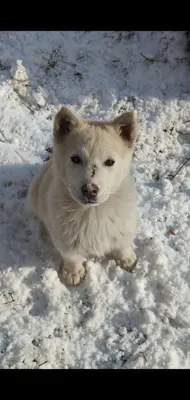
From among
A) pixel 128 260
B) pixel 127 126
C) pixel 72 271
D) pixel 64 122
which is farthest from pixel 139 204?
pixel 64 122

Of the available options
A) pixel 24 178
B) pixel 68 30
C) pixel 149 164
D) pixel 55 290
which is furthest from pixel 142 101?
pixel 55 290

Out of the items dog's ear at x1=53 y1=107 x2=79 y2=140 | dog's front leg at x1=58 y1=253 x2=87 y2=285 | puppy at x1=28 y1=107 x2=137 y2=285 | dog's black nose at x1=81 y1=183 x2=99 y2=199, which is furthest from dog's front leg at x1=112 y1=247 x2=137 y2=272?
dog's ear at x1=53 y1=107 x2=79 y2=140

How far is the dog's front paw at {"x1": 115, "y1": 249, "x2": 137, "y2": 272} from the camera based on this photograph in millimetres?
3867

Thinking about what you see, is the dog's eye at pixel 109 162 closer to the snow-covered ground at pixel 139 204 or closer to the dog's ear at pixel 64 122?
the dog's ear at pixel 64 122

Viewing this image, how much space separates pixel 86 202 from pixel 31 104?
2.49 m

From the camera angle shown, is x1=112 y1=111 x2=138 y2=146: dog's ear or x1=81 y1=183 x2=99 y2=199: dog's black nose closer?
x1=81 y1=183 x2=99 y2=199: dog's black nose

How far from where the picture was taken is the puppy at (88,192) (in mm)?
2945

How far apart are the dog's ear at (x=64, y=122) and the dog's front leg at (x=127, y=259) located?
127cm

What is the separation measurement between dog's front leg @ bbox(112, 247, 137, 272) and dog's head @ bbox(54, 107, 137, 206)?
0.87 metres

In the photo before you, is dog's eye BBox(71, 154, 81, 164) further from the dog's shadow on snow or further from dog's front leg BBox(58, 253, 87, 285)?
the dog's shadow on snow

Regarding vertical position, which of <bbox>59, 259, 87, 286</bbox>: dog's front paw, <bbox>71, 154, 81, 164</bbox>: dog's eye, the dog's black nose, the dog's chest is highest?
<bbox>71, 154, 81, 164</bbox>: dog's eye

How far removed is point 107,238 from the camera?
11.4 ft

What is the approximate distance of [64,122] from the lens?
10.2 ft
